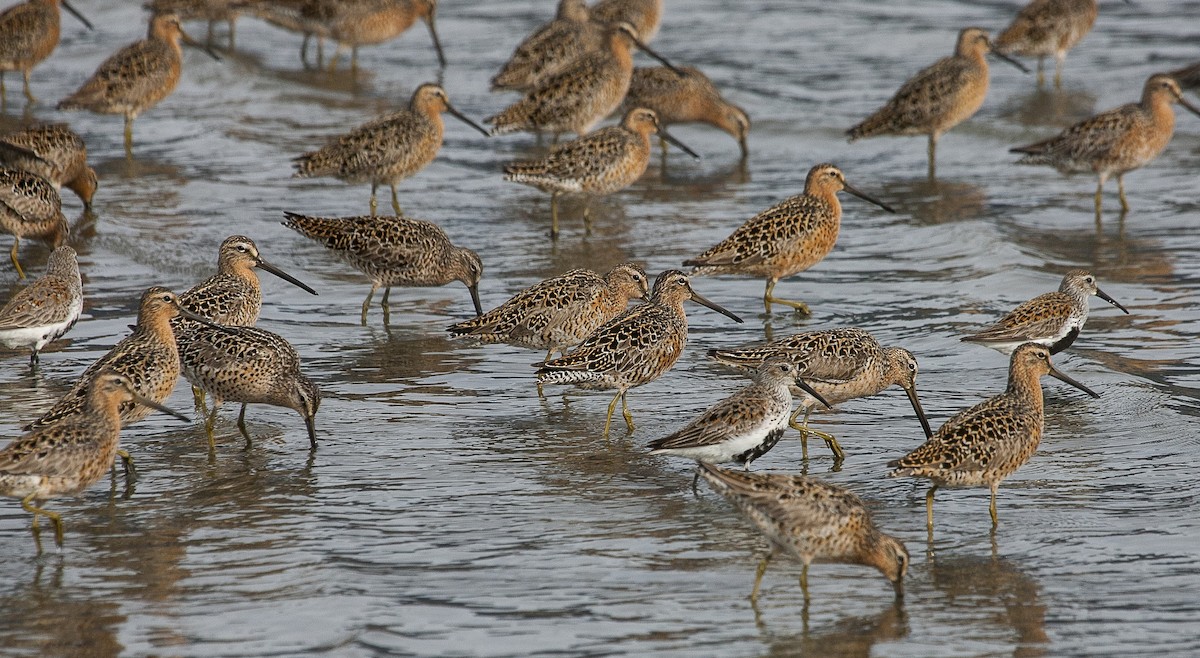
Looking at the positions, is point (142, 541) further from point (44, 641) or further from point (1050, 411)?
point (1050, 411)

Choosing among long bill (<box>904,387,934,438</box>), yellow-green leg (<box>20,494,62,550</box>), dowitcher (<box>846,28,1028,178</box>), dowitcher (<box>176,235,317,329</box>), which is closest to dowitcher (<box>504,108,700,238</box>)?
dowitcher (<box>846,28,1028,178</box>)

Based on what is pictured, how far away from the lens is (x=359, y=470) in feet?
24.5

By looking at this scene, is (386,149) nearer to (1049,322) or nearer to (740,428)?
(1049,322)

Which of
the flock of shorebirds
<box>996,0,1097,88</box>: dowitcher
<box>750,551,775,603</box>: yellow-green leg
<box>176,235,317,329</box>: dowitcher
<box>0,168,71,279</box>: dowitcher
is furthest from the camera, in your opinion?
<box>996,0,1097,88</box>: dowitcher

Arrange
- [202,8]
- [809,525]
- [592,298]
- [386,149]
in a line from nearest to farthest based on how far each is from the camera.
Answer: [809,525] < [592,298] < [386,149] < [202,8]

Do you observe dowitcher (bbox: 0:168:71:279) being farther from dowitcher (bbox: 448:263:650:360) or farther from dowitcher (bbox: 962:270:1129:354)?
dowitcher (bbox: 962:270:1129:354)

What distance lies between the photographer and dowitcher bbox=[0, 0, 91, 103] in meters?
16.1

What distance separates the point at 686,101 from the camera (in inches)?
630

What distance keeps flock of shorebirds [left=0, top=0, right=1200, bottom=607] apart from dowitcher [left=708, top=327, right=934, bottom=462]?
0.01 meters

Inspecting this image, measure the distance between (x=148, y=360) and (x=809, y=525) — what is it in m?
3.30

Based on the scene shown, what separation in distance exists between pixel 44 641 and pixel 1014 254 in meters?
8.04

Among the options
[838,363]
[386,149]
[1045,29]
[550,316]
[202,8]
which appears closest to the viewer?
[838,363]

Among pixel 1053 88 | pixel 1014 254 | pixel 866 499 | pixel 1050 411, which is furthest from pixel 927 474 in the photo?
pixel 1053 88

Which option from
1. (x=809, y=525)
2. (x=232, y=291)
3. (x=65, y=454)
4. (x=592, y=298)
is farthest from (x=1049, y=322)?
(x=65, y=454)
